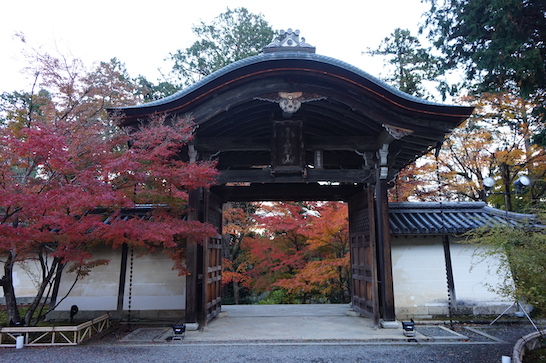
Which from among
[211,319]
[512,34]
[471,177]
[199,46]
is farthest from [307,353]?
[199,46]

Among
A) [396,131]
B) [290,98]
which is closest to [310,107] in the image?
[290,98]

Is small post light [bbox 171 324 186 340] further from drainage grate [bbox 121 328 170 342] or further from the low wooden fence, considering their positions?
the low wooden fence

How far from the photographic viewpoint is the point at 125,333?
22.7 feet

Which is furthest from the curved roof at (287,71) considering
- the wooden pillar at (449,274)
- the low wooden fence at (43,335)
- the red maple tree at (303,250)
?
the red maple tree at (303,250)

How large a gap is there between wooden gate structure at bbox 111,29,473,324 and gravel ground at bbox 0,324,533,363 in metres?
1.08

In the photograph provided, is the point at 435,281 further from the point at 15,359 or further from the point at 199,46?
the point at 199,46

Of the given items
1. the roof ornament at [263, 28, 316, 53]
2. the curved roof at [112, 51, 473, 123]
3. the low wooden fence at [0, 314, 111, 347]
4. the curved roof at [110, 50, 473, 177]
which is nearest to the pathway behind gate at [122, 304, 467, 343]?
the low wooden fence at [0, 314, 111, 347]

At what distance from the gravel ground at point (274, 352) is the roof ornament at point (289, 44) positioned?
5.34 meters

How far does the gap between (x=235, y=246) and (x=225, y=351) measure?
10.8 m

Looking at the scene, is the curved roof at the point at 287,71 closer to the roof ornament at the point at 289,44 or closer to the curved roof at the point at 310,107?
the curved roof at the point at 310,107

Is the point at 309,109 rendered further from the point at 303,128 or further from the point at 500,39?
the point at 500,39

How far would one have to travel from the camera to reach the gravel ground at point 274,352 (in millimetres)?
5137

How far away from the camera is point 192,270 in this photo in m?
6.70

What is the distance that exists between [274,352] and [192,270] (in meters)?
2.19
